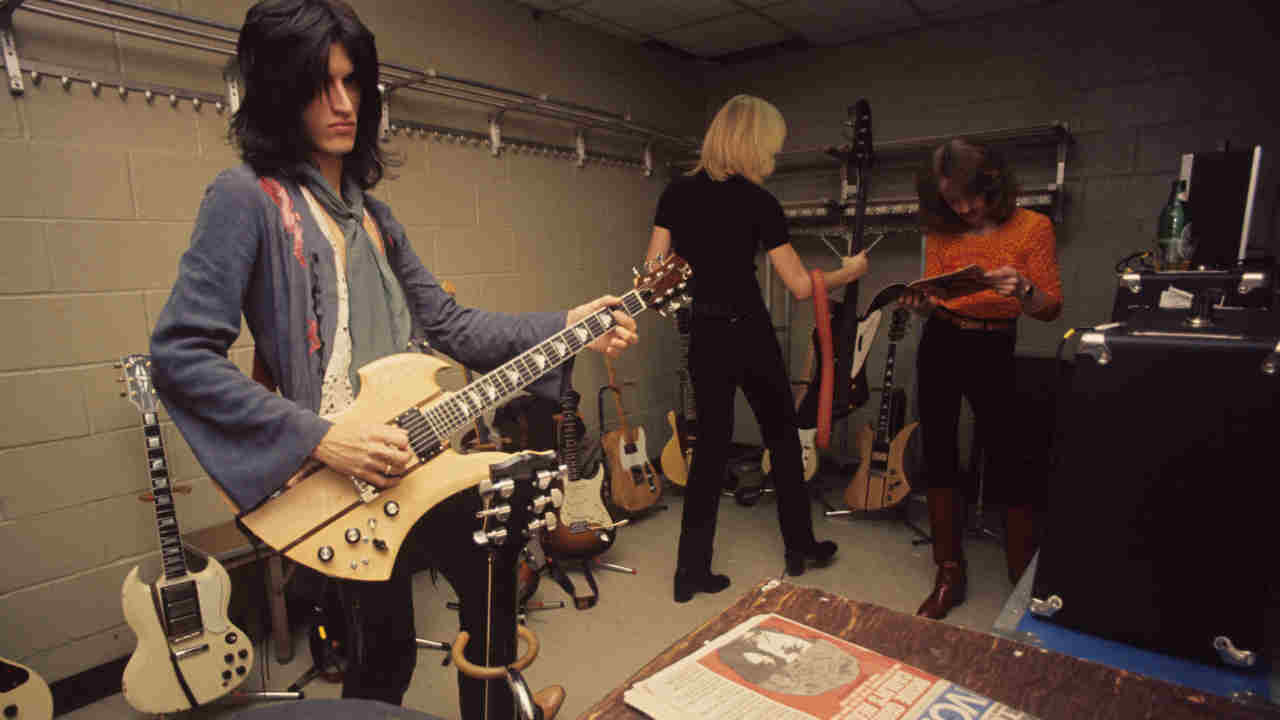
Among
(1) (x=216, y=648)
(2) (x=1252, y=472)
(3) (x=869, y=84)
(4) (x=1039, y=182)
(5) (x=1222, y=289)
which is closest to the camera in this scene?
(2) (x=1252, y=472)

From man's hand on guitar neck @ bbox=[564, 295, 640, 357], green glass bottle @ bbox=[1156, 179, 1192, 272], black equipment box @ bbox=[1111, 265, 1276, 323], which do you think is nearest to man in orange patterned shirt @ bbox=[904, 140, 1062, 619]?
green glass bottle @ bbox=[1156, 179, 1192, 272]

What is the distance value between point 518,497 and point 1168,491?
976 mm

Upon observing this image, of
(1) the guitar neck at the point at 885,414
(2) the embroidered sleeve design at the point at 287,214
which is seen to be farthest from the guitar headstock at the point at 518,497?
(1) the guitar neck at the point at 885,414

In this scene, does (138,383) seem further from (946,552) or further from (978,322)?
(946,552)

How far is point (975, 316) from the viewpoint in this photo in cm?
224

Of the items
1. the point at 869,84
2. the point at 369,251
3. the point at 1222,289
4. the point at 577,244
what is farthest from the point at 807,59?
the point at 369,251

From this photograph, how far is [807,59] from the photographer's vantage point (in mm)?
4098

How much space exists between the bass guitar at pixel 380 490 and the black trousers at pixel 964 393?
5.39 feet

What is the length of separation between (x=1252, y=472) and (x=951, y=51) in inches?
135

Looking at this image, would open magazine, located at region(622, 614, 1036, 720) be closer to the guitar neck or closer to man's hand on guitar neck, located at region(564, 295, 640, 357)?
man's hand on guitar neck, located at region(564, 295, 640, 357)

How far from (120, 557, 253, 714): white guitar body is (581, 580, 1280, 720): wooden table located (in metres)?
1.75

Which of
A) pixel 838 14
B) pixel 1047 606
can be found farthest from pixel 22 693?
pixel 838 14

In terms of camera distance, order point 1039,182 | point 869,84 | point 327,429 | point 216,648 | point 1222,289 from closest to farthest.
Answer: point 327,429 → point 1222,289 → point 216,648 → point 1039,182 → point 869,84

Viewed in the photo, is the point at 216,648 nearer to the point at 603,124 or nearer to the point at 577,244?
the point at 577,244
